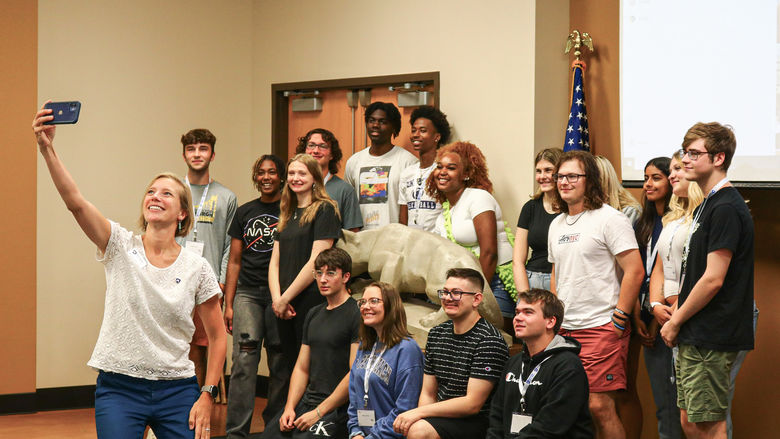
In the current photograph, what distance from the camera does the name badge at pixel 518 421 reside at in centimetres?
355

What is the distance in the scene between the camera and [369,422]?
13.7 ft

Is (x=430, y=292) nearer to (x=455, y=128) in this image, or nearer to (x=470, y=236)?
(x=470, y=236)

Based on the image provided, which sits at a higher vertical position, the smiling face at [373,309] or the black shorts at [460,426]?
the smiling face at [373,309]

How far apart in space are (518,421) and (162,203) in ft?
5.55

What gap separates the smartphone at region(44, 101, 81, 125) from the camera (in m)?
2.52

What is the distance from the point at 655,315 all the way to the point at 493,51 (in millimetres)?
2336

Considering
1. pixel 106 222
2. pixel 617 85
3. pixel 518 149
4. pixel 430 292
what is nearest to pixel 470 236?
pixel 430 292

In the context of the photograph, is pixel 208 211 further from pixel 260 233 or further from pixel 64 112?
pixel 64 112

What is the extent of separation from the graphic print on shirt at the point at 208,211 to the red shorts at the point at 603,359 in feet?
8.57

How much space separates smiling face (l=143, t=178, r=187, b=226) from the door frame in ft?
10.6

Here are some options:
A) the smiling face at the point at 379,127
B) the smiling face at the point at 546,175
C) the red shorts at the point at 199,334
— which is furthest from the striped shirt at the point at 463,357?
the smiling face at the point at 379,127

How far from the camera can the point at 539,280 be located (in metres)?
4.49

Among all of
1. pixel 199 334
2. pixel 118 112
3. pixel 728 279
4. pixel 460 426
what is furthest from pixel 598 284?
pixel 118 112

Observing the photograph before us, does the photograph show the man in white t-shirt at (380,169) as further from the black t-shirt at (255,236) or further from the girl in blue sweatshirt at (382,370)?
the girl in blue sweatshirt at (382,370)
